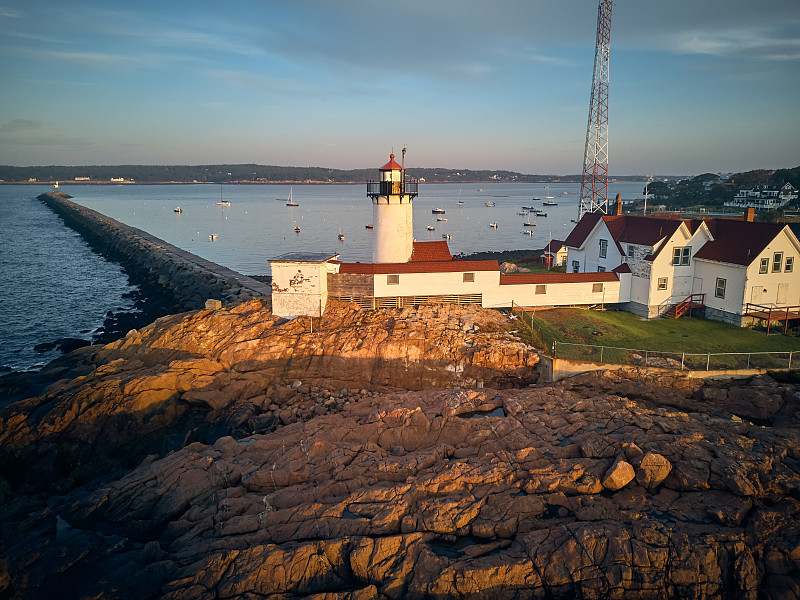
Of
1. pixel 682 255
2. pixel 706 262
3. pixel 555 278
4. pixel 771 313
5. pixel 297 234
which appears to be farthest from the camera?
pixel 297 234

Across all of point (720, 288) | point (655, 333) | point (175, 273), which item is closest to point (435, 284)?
point (655, 333)

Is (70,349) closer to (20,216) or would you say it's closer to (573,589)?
(573,589)

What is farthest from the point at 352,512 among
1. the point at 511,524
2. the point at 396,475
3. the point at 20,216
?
the point at 20,216

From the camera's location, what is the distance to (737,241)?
24469 mm

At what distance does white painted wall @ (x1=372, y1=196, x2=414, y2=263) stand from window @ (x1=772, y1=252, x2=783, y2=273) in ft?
54.7

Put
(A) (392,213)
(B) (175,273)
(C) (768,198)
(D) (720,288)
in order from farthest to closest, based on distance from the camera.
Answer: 1. (C) (768,198)
2. (B) (175,273)
3. (A) (392,213)
4. (D) (720,288)

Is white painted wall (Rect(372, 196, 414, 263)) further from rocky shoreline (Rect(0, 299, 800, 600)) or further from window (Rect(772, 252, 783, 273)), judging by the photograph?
window (Rect(772, 252, 783, 273))

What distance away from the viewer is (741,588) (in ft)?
30.2

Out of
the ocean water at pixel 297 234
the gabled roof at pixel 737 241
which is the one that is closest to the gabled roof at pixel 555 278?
the gabled roof at pixel 737 241

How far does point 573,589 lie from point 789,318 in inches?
793

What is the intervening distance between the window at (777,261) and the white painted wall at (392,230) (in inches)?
657

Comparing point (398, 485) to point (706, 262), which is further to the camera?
point (706, 262)

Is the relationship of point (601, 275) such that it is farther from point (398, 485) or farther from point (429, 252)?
point (398, 485)

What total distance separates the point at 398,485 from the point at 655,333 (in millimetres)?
15491
